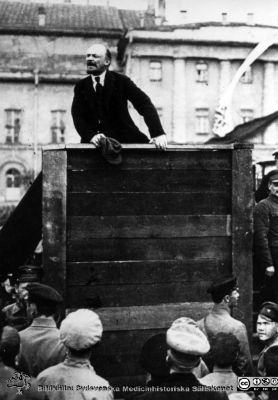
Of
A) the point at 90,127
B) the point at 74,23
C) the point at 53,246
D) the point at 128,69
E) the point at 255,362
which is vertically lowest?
the point at 255,362

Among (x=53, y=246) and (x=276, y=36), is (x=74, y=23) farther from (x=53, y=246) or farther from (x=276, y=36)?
(x=53, y=246)

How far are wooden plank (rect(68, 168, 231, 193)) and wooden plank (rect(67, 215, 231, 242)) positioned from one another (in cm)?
20

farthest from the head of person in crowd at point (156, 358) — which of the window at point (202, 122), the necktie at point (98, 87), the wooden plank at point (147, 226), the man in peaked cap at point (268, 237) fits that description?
the window at point (202, 122)

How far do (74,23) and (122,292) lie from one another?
31002 millimetres

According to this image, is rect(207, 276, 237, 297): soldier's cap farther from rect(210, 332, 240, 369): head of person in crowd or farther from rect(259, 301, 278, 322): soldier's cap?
rect(210, 332, 240, 369): head of person in crowd

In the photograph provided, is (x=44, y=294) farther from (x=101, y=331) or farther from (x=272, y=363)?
(x=272, y=363)

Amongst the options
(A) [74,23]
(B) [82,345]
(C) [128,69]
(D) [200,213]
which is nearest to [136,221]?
(D) [200,213]

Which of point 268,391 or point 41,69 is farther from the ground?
point 41,69

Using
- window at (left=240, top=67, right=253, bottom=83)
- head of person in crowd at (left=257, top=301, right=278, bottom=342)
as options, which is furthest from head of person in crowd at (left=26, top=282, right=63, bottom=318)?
window at (left=240, top=67, right=253, bottom=83)

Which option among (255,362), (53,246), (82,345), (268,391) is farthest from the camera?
(255,362)

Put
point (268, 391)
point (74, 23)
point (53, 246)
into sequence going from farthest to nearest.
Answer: point (74, 23) < point (53, 246) < point (268, 391)

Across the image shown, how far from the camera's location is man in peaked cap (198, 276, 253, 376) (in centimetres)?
395

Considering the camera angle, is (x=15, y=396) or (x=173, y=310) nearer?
(x=15, y=396)

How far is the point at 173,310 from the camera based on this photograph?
416cm
